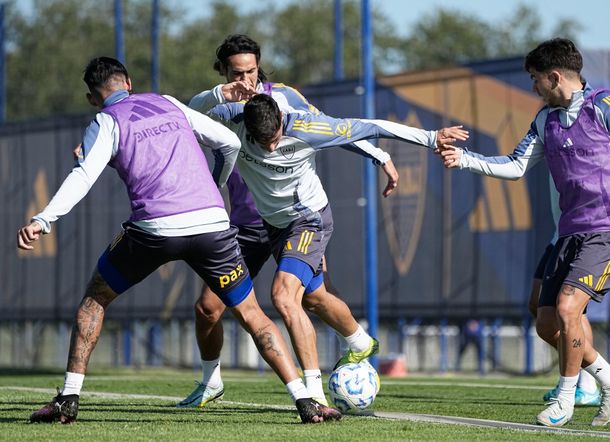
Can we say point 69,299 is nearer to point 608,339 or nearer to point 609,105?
point 608,339

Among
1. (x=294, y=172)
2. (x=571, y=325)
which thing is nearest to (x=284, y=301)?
(x=294, y=172)

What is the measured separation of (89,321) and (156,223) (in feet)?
2.41

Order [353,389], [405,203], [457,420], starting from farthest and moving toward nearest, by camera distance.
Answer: [405,203], [353,389], [457,420]

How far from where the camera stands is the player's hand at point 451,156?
829cm

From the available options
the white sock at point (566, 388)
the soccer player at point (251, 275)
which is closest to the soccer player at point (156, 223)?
the soccer player at point (251, 275)

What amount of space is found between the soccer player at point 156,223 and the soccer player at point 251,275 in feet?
3.96

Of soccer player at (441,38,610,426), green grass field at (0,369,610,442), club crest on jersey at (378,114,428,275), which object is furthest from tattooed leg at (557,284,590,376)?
club crest on jersey at (378,114,428,275)

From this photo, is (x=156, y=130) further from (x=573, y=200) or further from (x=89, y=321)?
(x=573, y=200)

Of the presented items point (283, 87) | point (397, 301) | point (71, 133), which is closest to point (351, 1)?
point (71, 133)

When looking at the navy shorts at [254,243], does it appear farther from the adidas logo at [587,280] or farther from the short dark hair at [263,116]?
the adidas logo at [587,280]

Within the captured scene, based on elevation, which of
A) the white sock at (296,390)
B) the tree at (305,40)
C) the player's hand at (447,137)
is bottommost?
the white sock at (296,390)

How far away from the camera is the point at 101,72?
26.4 feet

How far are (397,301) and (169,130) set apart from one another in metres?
12.7

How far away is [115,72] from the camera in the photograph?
26.4 feet
